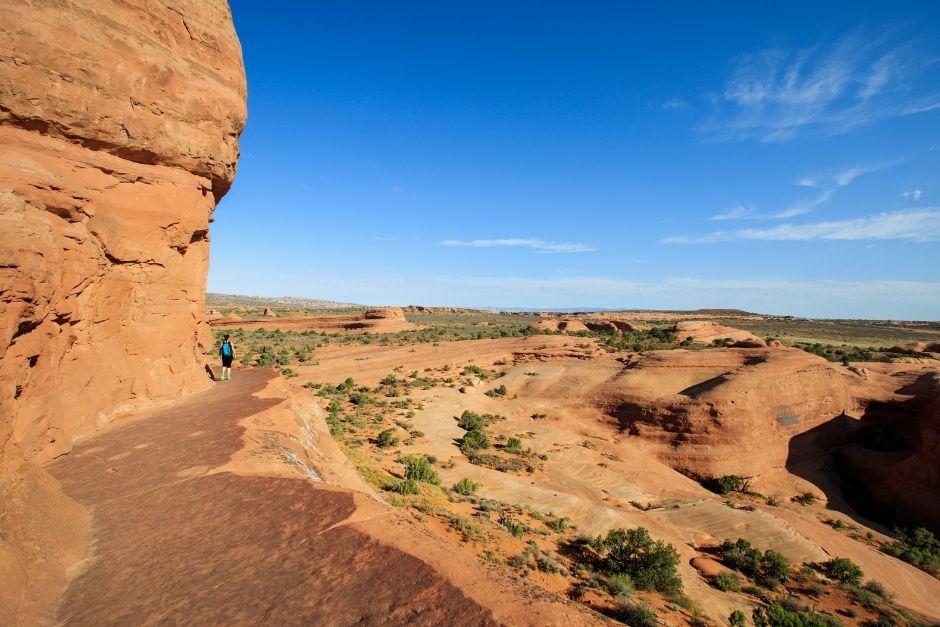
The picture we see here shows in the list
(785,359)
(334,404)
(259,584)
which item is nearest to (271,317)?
(334,404)

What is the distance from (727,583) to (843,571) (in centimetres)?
431

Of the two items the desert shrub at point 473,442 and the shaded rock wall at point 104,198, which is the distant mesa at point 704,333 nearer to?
the desert shrub at point 473,442

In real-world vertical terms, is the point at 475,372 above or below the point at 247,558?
below

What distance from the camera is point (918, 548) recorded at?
1575 centimetres

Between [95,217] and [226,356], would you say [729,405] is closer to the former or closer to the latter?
[226,356]

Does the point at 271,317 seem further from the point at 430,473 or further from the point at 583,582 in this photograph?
the point at 583,582

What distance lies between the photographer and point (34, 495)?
4801 mm

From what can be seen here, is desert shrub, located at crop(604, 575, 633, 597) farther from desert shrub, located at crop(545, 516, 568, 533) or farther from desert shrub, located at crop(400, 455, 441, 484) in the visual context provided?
desert shrub, located at crop(400, 455, 441, 484)

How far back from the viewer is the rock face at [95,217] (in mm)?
5133

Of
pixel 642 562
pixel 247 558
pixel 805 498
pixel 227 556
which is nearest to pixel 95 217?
pixel 227 556

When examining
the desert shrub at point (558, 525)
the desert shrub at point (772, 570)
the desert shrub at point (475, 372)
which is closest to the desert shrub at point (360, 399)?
the desert shrub at point (475, 372)

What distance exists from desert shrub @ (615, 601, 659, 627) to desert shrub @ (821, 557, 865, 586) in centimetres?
922

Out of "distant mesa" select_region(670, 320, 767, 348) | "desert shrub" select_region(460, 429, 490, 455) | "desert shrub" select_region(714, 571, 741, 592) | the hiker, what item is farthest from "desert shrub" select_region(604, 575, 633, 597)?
"distant mesa" select_region(670, 320, 767, 348)

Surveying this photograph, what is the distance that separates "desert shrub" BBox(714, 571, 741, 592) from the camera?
448 inches
